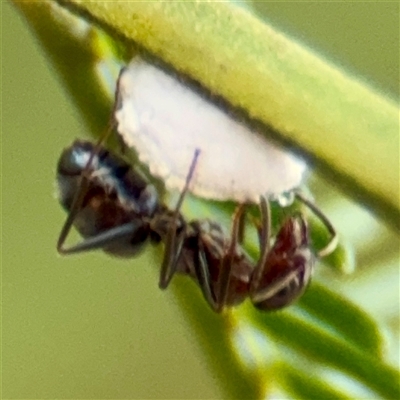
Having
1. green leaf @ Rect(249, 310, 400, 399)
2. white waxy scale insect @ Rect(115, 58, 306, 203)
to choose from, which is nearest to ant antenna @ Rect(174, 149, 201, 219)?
white waxy scale insect @ Rect(115, 58, 306, 203)

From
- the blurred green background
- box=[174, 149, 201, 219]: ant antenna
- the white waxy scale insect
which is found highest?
the white waxy scale insect

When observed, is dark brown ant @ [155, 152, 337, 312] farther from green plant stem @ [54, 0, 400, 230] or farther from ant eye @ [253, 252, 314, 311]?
green plant stem @ [54, 0, 400, 230]

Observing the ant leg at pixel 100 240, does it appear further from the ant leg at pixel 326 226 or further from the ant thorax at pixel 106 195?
the ant leg at pixel 326 226

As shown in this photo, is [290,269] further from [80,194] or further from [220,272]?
[80,194]

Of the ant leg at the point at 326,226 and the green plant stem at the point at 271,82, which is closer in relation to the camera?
the green plant stem at the point at 271,82

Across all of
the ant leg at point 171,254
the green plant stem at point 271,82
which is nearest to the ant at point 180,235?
the ant leg at point 171,254

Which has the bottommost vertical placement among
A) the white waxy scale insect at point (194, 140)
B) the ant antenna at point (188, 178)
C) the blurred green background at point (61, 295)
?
the blurred green background at point (61, 295)

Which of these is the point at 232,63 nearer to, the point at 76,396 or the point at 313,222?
the point at 313,222
